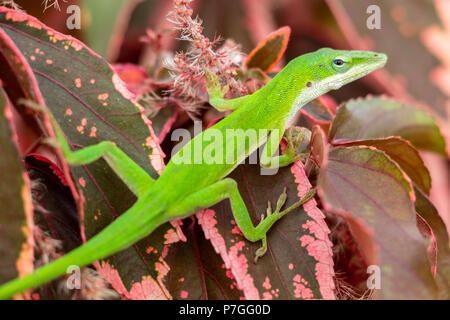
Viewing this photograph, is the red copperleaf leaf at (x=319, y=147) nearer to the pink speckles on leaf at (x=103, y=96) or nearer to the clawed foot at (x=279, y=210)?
the clawed foot at (x=279, y=210)

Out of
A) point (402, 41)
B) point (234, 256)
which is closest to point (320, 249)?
point (234, 256)

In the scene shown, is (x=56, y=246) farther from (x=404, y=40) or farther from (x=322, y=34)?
(x=322, y=34)

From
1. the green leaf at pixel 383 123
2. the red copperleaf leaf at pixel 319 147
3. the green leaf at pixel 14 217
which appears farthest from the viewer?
the green leaf at pixel 383 123

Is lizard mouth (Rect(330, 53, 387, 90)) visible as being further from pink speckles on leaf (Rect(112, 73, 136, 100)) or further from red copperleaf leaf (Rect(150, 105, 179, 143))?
pink speckles on leaf (Rect(112, 73, 136, 100))

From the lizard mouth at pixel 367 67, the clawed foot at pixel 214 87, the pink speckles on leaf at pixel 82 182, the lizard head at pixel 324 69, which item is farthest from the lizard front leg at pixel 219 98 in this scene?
the pink speckles on leaf at pixel 82 182

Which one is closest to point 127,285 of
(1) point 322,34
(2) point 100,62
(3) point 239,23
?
(2) point 100,62

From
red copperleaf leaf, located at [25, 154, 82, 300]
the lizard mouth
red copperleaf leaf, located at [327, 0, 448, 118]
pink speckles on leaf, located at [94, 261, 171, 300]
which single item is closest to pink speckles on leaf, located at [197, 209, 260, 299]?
pink speckles on leaf, located at [94, 261, 171, 300]

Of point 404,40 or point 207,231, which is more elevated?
point 404,40
